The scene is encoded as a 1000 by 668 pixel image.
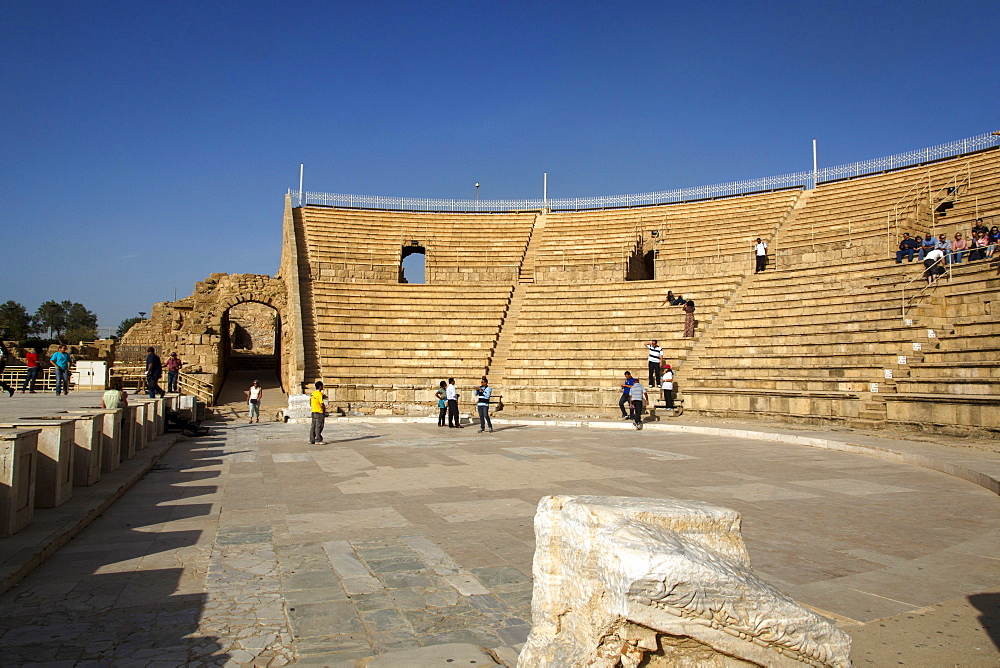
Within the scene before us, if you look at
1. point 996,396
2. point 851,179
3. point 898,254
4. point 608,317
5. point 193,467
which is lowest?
point 193,467

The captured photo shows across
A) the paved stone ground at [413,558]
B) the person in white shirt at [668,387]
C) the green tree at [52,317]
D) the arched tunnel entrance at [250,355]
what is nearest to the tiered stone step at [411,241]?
the arched tunnel entrance at [250,355]

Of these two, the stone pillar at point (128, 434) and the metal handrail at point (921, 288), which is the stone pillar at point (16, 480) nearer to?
the stone pillar at point (128, 434)

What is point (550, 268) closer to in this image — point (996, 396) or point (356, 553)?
point (996, 396)

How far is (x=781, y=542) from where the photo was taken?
17.1 ft

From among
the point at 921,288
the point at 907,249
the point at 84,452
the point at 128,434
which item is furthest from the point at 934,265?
the point at 84,452

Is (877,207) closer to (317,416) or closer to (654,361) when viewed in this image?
(654,361)

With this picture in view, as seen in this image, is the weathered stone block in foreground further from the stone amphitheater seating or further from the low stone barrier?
the stone amphitheater seating

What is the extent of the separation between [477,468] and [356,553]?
166 inches

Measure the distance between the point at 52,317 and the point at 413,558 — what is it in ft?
319

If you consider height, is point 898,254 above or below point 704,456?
above

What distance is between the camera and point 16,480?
15.9 ft

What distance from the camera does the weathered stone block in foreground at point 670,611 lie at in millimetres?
2174

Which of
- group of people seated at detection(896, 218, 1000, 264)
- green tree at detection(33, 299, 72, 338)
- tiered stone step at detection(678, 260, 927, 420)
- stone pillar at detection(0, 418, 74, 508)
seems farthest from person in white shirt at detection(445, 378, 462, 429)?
green tree at detection(33, 299, 72, 338)

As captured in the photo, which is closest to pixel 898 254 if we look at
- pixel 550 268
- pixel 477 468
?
pixel 550 268
